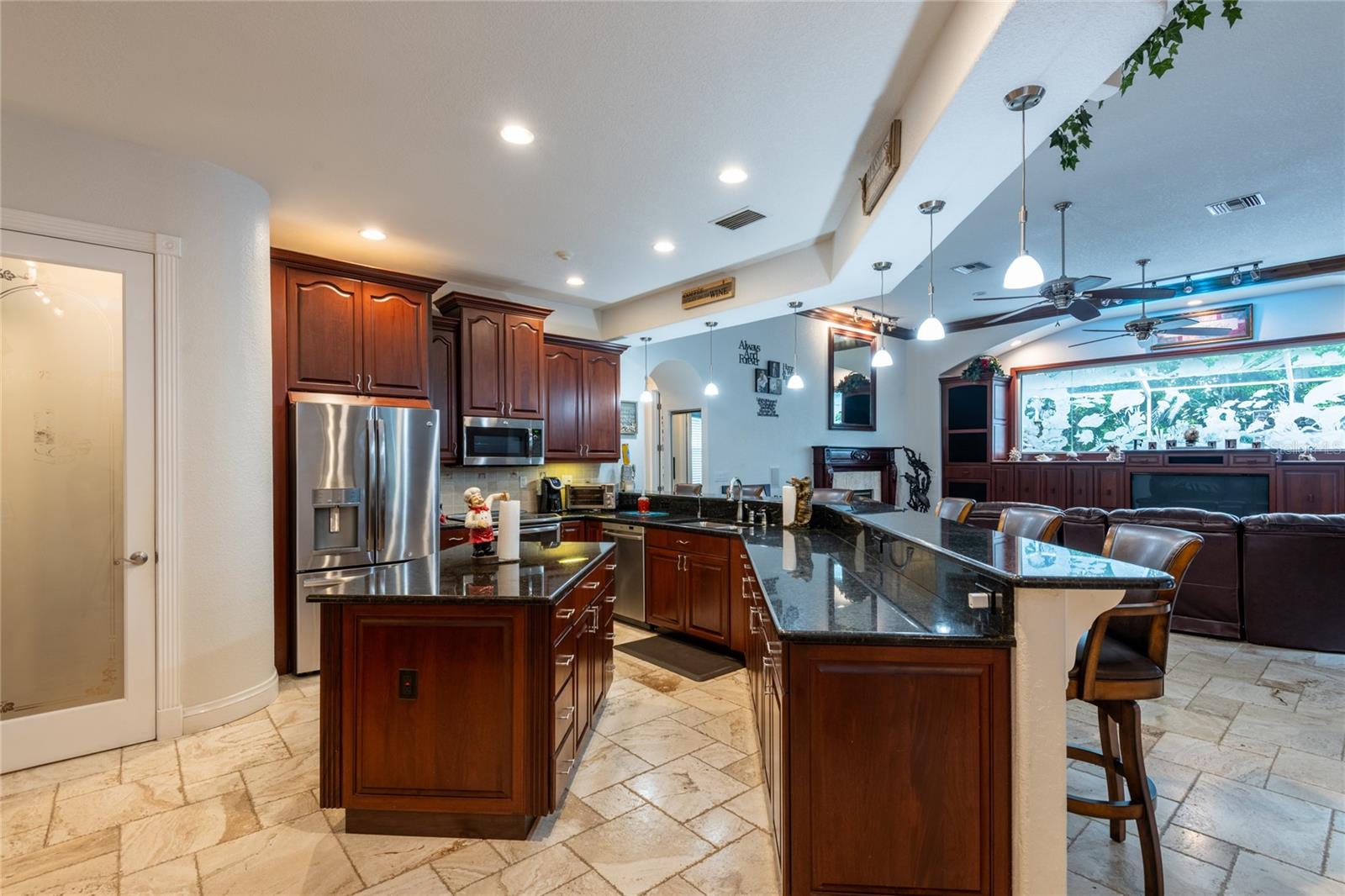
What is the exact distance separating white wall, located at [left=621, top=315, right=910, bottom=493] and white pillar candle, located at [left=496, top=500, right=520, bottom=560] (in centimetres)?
395

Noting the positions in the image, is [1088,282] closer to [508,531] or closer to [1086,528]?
[1086,528]

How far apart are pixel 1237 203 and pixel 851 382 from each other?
15.2 feet

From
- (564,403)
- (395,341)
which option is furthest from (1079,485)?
(395,341)

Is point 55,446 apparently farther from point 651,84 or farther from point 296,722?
point 651,84

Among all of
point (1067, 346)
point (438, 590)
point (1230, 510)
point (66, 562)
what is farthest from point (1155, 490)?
point (66, 562)

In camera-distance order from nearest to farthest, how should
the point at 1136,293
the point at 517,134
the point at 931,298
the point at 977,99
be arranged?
the point at 977,99
the point at 517,134
the point at 931,298
the point at 1136,293

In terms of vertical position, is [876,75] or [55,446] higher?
[876,75]

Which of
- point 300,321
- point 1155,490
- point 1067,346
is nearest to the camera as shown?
point 300,321

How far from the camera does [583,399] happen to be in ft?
18.9

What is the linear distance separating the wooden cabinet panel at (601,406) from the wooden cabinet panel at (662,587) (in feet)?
5.04

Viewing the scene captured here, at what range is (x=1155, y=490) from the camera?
760cm

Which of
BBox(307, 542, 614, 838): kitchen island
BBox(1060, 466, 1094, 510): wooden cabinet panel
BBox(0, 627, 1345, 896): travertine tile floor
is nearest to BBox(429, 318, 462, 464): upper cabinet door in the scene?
BBox(0, 627, 1345, 896): travertine tile floor

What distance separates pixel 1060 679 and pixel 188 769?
346cm

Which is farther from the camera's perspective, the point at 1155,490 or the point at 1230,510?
the point at 1155,490
